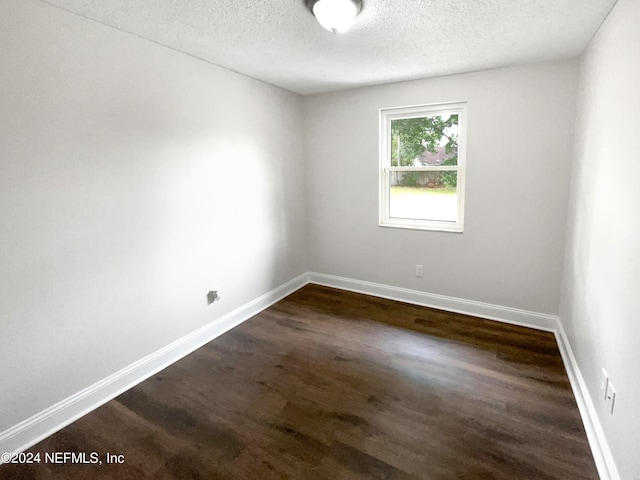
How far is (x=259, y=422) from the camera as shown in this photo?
196 cm

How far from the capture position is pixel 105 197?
2084 mm

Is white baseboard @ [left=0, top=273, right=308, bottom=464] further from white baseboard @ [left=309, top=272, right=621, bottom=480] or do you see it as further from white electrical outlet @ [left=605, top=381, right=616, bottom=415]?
white electrical outlet @ [left=605, top=381, right=616, bottom=415]

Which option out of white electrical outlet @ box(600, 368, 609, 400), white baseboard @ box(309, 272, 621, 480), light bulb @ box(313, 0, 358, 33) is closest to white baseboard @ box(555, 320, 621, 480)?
white baseboard @ box(309, 272, 621, 480)

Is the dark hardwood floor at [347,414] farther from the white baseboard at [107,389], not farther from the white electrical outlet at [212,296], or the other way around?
the white electrical outlet at [212,296]

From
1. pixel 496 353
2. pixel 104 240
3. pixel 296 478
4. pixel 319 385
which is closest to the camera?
pixel 296 478

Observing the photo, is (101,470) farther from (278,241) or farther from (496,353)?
(496,353)

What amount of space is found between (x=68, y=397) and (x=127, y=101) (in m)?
1.88

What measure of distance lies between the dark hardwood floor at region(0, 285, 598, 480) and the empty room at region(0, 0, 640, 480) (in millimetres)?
16

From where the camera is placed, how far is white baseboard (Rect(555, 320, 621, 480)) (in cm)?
153

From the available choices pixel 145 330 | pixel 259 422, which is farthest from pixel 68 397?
pixel 259 422

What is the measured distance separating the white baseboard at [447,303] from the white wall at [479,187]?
6 cm

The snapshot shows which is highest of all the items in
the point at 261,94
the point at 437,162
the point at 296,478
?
the point at 261,94

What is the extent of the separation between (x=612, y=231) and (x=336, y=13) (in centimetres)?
181

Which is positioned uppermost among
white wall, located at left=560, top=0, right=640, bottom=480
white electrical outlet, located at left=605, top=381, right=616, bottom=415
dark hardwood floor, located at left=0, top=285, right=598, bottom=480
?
white wall, located at left=560, top=0, right=640, bottom=480
